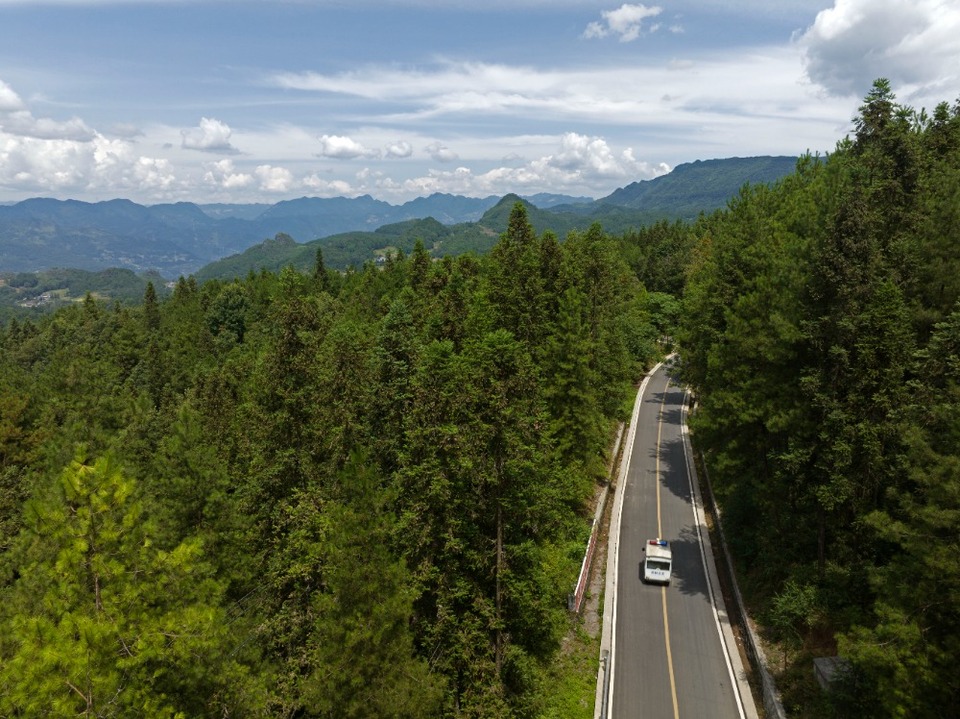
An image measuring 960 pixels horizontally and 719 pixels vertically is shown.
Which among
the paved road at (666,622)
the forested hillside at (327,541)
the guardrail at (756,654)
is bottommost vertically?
the paved road at (666,622)

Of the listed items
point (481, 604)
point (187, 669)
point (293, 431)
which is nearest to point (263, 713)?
point (187, 669)

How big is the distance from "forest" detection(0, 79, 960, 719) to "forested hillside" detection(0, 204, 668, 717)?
9 cm

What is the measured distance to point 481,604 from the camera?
61.4ft

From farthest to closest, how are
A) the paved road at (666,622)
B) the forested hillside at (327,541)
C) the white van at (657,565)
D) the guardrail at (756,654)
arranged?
the white van at (657,565), the paved road at (666,622), the guardrail at (756,654), the forested hillside at (327,541)

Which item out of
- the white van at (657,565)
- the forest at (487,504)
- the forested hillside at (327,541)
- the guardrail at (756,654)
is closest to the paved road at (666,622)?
the white van at (657,565)

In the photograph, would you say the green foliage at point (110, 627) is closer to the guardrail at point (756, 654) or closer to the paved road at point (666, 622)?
the paved road at point (666, 622)

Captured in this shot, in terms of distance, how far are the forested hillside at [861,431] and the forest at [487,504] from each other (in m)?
0.11

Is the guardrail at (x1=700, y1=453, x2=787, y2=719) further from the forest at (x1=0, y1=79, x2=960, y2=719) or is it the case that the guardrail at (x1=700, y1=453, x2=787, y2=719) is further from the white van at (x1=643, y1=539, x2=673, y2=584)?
the white van at (x1=643, y1=539, x2=673, y2=584)

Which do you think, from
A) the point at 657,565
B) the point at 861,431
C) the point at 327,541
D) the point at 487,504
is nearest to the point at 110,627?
the point at 327,541

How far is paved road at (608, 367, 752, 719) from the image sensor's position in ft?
67.3

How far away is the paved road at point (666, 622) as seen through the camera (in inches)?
808

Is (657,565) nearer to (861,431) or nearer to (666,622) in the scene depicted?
(666,622)

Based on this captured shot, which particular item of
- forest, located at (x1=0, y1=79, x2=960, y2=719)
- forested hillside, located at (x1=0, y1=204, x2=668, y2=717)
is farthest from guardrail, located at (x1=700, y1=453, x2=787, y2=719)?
forested hillside, located at (x1=0, y1=204, x2=668, y2=717)

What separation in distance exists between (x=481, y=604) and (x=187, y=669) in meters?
10.2
